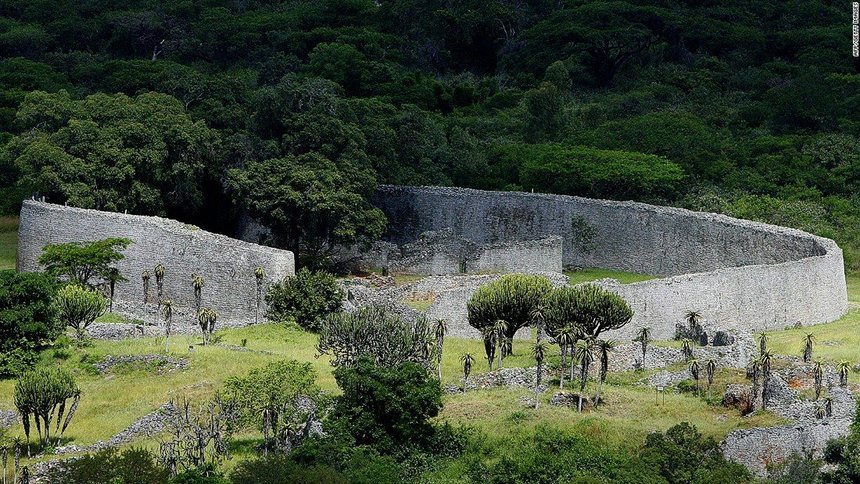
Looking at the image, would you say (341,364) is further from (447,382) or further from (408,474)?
(408,474)

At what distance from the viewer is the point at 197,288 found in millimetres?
69312

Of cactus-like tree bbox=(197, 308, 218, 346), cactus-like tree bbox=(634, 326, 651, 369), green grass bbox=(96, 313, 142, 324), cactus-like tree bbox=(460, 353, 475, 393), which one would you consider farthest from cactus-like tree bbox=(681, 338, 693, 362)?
green grass bbox=(96, 313, 142, 324)

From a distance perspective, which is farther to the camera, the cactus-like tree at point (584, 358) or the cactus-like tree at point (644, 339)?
the cactus-like tree at point (644, 339)

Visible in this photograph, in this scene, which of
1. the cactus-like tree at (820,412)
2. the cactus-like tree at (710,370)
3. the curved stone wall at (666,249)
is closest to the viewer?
the cactus-like tree at (820,412)

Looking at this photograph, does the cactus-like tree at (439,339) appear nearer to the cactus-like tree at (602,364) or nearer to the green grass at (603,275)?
the cactus-like tree at (602,364)

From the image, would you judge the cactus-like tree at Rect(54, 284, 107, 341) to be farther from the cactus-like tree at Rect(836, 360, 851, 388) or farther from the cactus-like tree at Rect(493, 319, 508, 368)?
the cactus-like tree at Rect(836, 360, 851, 388)

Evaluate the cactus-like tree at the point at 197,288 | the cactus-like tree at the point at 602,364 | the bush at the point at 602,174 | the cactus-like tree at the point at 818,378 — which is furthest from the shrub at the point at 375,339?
the bush at the point at 602,174

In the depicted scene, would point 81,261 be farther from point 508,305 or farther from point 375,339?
point 508,305

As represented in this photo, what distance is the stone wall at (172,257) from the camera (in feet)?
239

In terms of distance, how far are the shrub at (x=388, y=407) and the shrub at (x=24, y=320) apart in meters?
12.1

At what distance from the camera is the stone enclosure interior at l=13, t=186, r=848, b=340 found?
2820 inches

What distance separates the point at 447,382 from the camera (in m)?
61.6

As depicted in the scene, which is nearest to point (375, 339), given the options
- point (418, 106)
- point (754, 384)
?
point (754, 384)

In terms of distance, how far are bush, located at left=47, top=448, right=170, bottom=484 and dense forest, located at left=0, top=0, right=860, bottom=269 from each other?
30.0 metres
